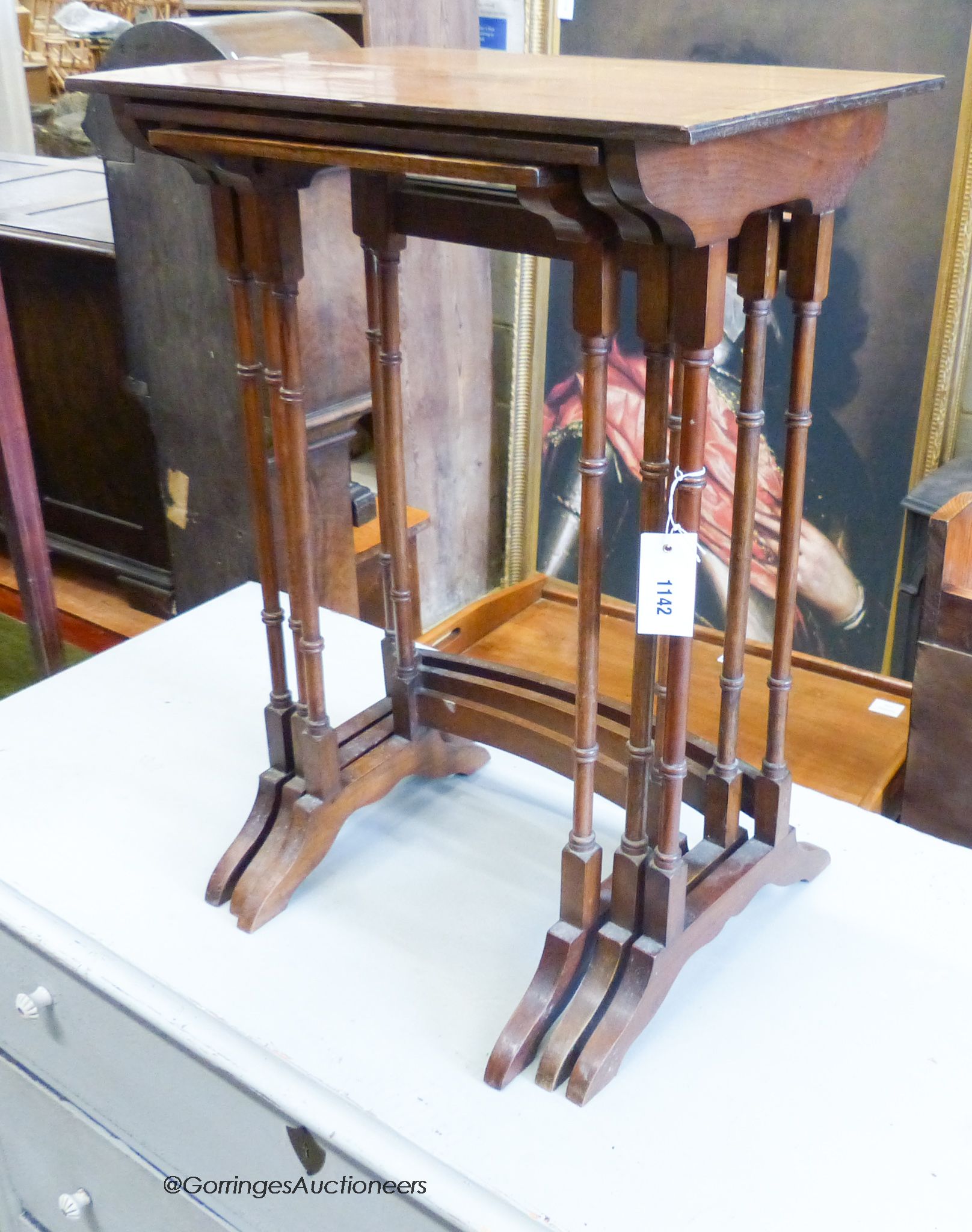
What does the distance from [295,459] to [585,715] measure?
1.07 ft

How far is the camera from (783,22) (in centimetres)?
163

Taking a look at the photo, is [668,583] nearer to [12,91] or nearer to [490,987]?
[490,987]

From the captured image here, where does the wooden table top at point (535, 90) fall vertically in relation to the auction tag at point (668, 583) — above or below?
above

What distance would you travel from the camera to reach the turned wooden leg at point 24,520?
1.57 m

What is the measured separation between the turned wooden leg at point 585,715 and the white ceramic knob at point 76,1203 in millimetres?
528

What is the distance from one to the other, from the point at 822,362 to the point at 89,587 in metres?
1.40

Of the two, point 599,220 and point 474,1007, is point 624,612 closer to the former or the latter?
point 474,1007

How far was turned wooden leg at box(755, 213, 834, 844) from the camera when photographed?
85 cm

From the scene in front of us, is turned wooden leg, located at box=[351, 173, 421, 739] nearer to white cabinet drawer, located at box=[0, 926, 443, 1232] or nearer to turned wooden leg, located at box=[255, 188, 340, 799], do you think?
turned wooden leg, located at box=[255, 188, 340, 799]

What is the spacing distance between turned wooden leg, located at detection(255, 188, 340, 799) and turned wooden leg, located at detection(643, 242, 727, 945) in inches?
12.6

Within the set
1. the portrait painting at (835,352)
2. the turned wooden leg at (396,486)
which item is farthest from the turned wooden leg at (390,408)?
the portrait painting at (835,352)

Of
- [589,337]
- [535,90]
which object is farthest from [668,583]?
[535,90]

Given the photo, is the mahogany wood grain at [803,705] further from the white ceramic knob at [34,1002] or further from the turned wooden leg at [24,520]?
the white ceramic knob at [34,1002]

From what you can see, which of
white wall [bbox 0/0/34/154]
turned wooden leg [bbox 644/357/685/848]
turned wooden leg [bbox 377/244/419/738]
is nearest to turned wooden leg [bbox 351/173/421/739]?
turned wooden leg [bbox 377/244/419/738]
